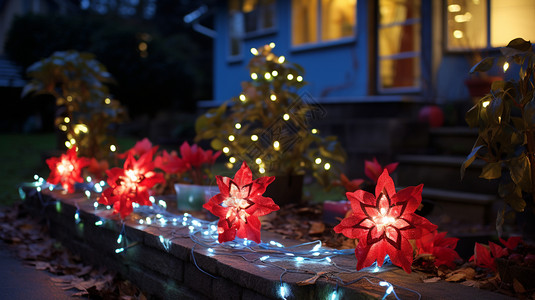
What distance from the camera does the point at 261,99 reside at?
4.16 meters

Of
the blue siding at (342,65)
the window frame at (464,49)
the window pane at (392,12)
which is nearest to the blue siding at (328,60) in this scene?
the blue siding at (342,65)

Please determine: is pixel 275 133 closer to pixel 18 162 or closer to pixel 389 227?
pixel 389 227

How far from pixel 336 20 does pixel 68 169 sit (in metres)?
7.48

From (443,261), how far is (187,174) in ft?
7.39

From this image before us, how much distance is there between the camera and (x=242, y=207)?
8.38ft

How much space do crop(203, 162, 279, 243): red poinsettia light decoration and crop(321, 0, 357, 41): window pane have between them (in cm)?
823

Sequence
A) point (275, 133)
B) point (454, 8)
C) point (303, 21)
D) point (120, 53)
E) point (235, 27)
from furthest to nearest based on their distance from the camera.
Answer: point (120, 53) < point (235, 27) < point (303, 21) < point (454, 8) < point (275, 133)

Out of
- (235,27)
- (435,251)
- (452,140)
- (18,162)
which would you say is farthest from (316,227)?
(235,27)

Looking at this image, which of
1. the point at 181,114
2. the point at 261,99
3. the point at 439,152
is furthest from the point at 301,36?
the point at 181,114

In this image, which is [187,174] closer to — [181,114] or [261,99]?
[261,99]

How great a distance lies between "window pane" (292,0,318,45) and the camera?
11000 millimetres

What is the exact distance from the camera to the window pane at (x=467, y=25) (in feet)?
27.9

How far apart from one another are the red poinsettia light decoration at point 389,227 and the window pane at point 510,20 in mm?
7023

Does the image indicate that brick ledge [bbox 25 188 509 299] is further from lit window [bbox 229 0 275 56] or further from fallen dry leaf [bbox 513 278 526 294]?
lit window [bbox 229 0 275 56]
